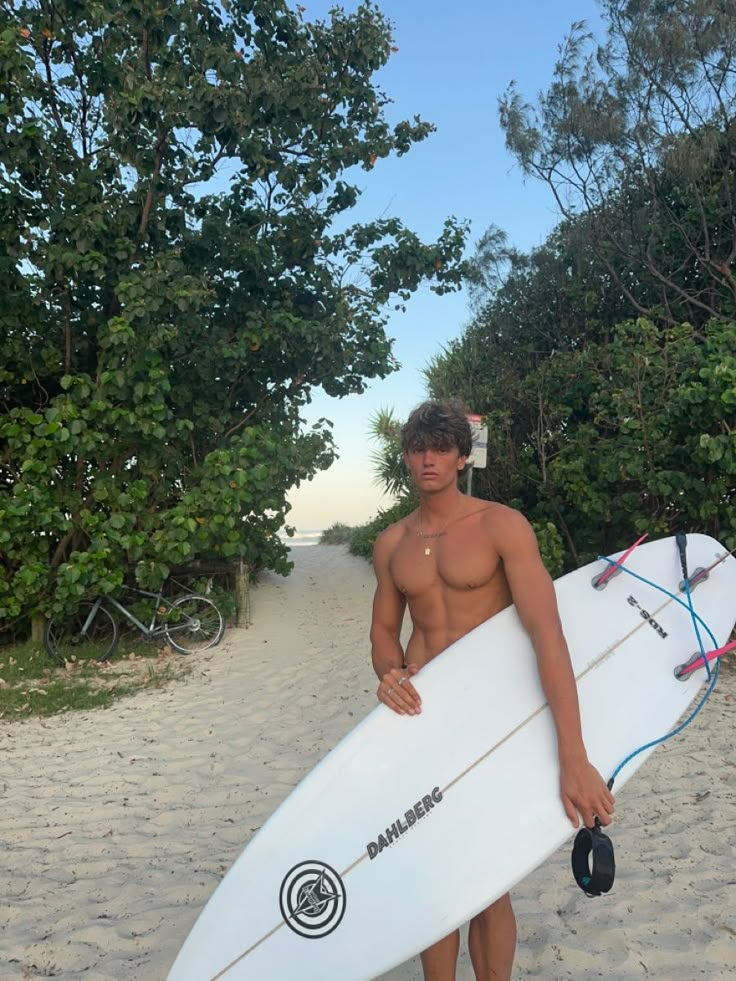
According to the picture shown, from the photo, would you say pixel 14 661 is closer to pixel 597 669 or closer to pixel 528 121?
pixel 597 669

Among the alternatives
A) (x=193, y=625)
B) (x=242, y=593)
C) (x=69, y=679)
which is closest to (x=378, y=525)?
(x=242, y=593)

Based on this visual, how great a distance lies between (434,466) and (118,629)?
6.04m

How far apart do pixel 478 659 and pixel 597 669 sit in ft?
1.46

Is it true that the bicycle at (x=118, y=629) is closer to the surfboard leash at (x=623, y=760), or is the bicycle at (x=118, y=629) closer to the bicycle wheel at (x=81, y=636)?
the bicycle wheel at (x=81, y=636)

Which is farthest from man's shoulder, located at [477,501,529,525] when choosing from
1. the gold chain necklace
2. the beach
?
the beach

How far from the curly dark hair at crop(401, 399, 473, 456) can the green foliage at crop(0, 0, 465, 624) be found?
4.69m

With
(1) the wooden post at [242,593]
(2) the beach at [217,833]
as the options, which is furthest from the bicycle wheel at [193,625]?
(2) the beach at [217,833]

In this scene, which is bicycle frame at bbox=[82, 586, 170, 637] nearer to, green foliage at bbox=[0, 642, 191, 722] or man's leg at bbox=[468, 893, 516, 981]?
green foliage at bbox=[0, 642, 191, 722]

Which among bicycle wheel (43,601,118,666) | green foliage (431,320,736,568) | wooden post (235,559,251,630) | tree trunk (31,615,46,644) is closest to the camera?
green foliage (431,320,736,568)

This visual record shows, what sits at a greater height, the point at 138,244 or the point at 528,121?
the point at 528,121

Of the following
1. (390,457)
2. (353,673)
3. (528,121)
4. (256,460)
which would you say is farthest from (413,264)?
(390,457)

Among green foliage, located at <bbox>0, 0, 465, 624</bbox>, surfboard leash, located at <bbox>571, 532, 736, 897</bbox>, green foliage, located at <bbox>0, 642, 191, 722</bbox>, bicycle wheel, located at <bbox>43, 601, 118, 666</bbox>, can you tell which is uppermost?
green foliage, located at <bbox>0, 0, 465, 624</bbox>

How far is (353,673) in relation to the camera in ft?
22.1

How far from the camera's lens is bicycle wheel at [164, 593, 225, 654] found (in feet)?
23.9
